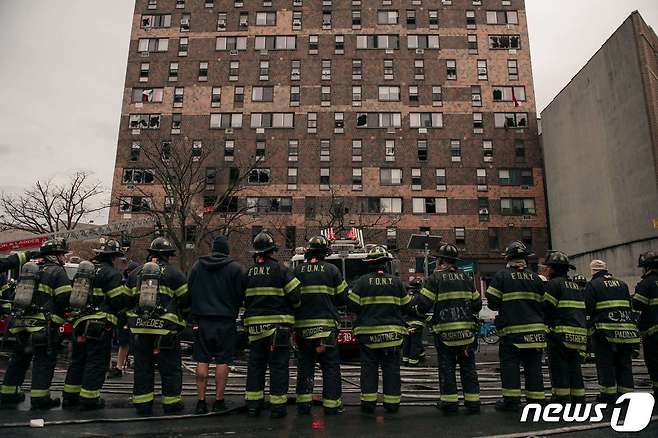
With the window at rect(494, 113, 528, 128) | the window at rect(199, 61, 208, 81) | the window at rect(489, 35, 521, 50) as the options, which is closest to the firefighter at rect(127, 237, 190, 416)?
the window at rect(199, 61, 208, 81)

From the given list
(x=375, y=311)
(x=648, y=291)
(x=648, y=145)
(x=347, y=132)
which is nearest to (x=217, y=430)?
(x=375, y=311)

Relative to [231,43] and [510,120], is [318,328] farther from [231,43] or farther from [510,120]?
[231,43]

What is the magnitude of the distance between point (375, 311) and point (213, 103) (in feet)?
124

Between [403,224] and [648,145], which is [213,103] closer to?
[403,224]

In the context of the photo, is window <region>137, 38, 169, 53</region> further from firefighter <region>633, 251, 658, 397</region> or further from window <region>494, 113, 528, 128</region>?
firefighter <region>633, 251, 658, 397</region>

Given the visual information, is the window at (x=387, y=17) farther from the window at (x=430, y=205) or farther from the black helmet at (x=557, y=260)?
the black helmet at (x=557, y=260)

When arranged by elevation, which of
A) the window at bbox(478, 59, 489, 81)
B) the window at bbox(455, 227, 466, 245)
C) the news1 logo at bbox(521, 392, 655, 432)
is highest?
the window at bbox(478, 59, 489, 81)

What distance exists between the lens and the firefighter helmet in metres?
6.46

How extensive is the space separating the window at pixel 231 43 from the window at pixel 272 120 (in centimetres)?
673

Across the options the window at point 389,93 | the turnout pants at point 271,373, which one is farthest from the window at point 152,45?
the turnout pants at point 271,373

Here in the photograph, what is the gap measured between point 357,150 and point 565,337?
113ft

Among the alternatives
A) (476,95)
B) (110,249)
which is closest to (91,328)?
(110,249)

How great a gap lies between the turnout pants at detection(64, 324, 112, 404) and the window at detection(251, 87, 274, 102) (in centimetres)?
Answer: 3638

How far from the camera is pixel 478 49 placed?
41625 millimetres
